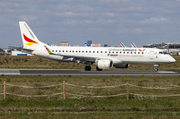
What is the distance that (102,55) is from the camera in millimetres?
42062

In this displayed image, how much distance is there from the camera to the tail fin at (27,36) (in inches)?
1795

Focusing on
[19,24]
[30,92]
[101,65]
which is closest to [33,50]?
[19,24]

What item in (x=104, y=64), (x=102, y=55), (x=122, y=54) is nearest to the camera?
(x=104, y=64)

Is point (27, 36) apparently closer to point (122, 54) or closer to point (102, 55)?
point (102, 55)

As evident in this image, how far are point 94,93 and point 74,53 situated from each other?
22887mm

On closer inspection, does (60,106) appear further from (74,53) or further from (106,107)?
(74,53)

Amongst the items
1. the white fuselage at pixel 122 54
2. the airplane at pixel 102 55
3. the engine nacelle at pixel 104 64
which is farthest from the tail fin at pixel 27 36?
the engine nacelle at pixel 104 64

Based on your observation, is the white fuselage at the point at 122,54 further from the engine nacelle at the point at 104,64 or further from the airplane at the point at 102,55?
the engine nacelle at the point at 104,64

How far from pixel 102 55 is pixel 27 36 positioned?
1391 centimetres

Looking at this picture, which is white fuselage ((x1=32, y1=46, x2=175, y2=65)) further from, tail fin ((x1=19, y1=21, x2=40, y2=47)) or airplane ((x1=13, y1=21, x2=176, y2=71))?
tail fin ((x1=19, y1=21, x2=40, y2=47))

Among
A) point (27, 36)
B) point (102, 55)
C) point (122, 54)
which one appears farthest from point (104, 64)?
point (27, 36)

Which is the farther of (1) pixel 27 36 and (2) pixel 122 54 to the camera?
(1) pixel 27 36

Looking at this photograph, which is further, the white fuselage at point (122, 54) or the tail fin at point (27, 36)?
the tail fin at point (27, 36)

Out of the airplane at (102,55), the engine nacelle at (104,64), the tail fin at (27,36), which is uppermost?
the tail fin at (27,36)
